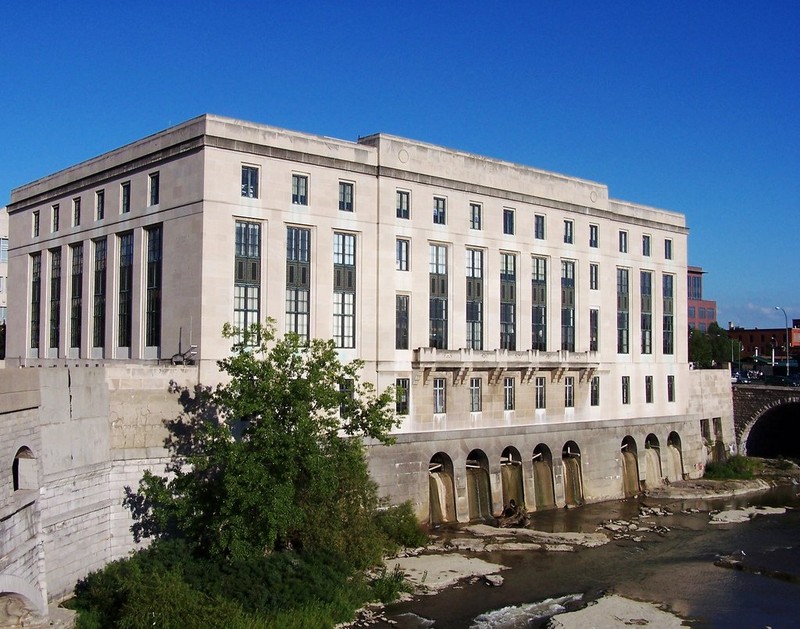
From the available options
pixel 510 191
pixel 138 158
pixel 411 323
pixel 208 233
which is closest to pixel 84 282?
pixel 138 158

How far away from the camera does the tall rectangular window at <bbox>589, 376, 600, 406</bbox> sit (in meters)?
69.6

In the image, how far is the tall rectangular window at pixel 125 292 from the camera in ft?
178

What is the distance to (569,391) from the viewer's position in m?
67.9

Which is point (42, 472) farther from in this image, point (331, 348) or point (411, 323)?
point (411, 323)

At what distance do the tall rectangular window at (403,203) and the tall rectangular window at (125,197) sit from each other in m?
16.3

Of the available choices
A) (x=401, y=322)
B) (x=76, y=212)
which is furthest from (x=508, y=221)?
(x=76, y=212)

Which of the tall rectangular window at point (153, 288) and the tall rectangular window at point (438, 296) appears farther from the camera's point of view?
the tall rectangular window at point (438, 296)

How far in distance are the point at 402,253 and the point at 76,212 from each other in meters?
21.5

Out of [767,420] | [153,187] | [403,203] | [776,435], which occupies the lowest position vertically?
[776,435]

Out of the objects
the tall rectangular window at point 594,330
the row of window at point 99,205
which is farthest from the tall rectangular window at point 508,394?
the row of window at point 99,205

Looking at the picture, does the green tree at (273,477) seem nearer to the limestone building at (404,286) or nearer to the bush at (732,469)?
the limestone building at (404,286)

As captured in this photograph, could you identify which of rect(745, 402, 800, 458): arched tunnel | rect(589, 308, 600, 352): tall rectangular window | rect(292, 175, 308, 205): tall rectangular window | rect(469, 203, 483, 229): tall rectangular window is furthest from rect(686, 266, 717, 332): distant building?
rect(292, 175, 308, 205): tall rectangular window

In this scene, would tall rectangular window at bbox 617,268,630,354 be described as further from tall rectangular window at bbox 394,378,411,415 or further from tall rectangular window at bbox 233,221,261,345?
tall rectangular window at bbox 233,221,261,345

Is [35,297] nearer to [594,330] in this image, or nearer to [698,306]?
[594,330]
